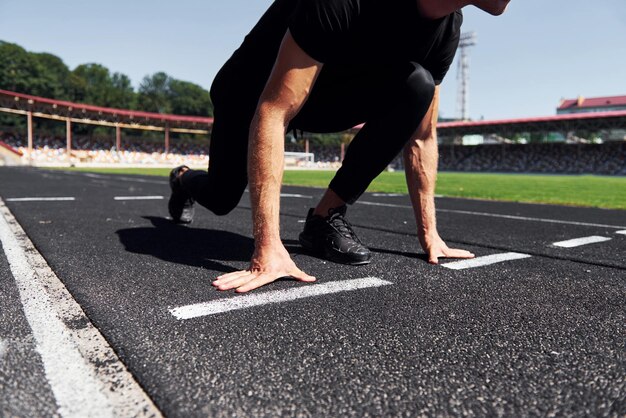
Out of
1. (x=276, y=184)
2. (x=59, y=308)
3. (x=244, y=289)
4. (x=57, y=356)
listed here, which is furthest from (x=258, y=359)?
(x=276, y=184)

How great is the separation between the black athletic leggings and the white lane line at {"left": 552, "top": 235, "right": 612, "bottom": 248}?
1.33 m

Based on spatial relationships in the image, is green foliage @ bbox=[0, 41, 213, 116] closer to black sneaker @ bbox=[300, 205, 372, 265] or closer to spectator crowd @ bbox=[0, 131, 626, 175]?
spectator crowd @ bbox=[0, 131, 626, 175]

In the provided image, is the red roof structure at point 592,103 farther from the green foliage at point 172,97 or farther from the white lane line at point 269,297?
the white lane line at point 269,297

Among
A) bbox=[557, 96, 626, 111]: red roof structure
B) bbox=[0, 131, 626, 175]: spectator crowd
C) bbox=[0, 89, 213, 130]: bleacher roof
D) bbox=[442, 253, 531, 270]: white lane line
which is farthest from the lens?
bbox=[557, 96, 626, 111]: red roof structure

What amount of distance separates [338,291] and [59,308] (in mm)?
905

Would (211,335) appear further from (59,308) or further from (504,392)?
(504,392)

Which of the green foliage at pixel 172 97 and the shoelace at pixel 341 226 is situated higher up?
the green foliage at pixel 172 97

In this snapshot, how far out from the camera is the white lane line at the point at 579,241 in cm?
283

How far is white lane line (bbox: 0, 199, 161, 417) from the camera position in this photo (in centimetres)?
84

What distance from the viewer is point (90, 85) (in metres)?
71.8

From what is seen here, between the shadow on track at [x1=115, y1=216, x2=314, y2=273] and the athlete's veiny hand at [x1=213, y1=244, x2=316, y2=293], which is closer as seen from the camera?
the athlete's veiny hand at [x1=213, y1=244, x2=316, y2=293]

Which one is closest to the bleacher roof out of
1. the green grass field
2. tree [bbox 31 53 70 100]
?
tree [bbox 31 53 70 100]

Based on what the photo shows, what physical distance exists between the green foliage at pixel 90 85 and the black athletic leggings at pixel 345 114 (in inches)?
2147

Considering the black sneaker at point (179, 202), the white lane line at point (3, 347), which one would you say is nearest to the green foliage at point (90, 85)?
the black sneaker at point (179, 202)
